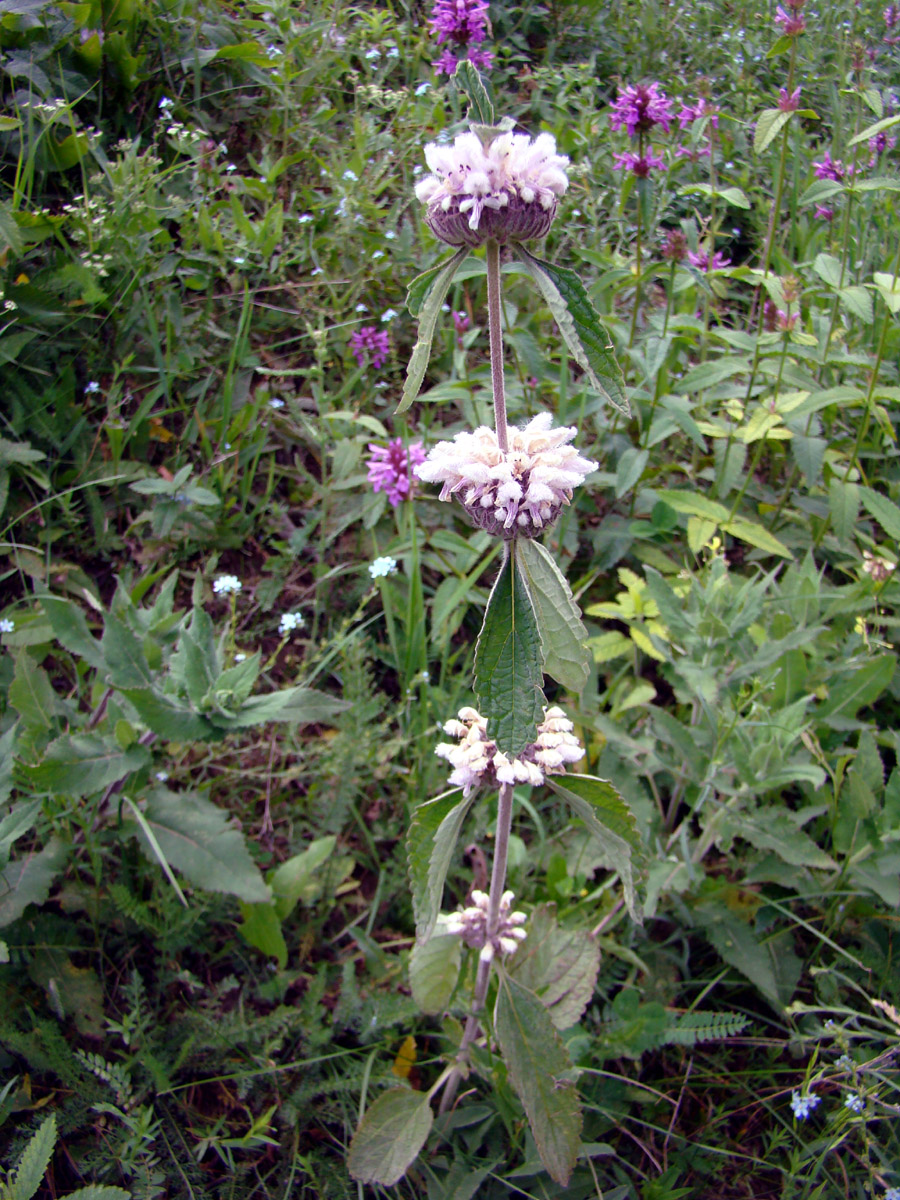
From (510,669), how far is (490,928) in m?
0.67

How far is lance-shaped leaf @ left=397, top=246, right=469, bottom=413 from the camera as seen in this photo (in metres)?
0.86

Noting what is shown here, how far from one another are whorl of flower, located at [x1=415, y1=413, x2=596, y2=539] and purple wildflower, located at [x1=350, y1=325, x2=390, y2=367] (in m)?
1.87

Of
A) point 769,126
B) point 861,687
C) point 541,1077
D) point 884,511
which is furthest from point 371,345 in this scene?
point 541,1077

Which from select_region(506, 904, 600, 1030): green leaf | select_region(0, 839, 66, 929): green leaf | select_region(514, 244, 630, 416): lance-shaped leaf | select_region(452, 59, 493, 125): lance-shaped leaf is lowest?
select_region(506, 904, 600, 1030): green leaf

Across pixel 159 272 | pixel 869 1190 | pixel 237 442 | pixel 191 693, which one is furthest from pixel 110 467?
pixel 869 1190

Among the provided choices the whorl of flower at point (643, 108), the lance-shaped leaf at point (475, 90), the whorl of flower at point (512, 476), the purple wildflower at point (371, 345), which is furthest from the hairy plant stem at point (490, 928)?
the whorl of flower at point (643, 108)

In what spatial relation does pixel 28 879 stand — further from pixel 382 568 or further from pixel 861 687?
pixel 861 687

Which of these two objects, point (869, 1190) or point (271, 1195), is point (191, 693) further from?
point (869, 1190)

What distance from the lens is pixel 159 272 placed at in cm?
265

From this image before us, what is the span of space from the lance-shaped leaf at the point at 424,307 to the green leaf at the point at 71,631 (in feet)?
3.94

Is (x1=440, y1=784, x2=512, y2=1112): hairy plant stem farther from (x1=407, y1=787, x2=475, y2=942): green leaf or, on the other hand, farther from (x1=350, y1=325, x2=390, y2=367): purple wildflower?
(x1=350, y1=325, x2=390, y2=367): purple wildflower

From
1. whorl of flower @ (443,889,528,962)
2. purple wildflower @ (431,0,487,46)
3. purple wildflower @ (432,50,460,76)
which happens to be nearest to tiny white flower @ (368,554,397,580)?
whorl of flower @ (443,889,528,962)

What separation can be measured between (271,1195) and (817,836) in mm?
1474

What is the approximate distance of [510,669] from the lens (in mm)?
951
